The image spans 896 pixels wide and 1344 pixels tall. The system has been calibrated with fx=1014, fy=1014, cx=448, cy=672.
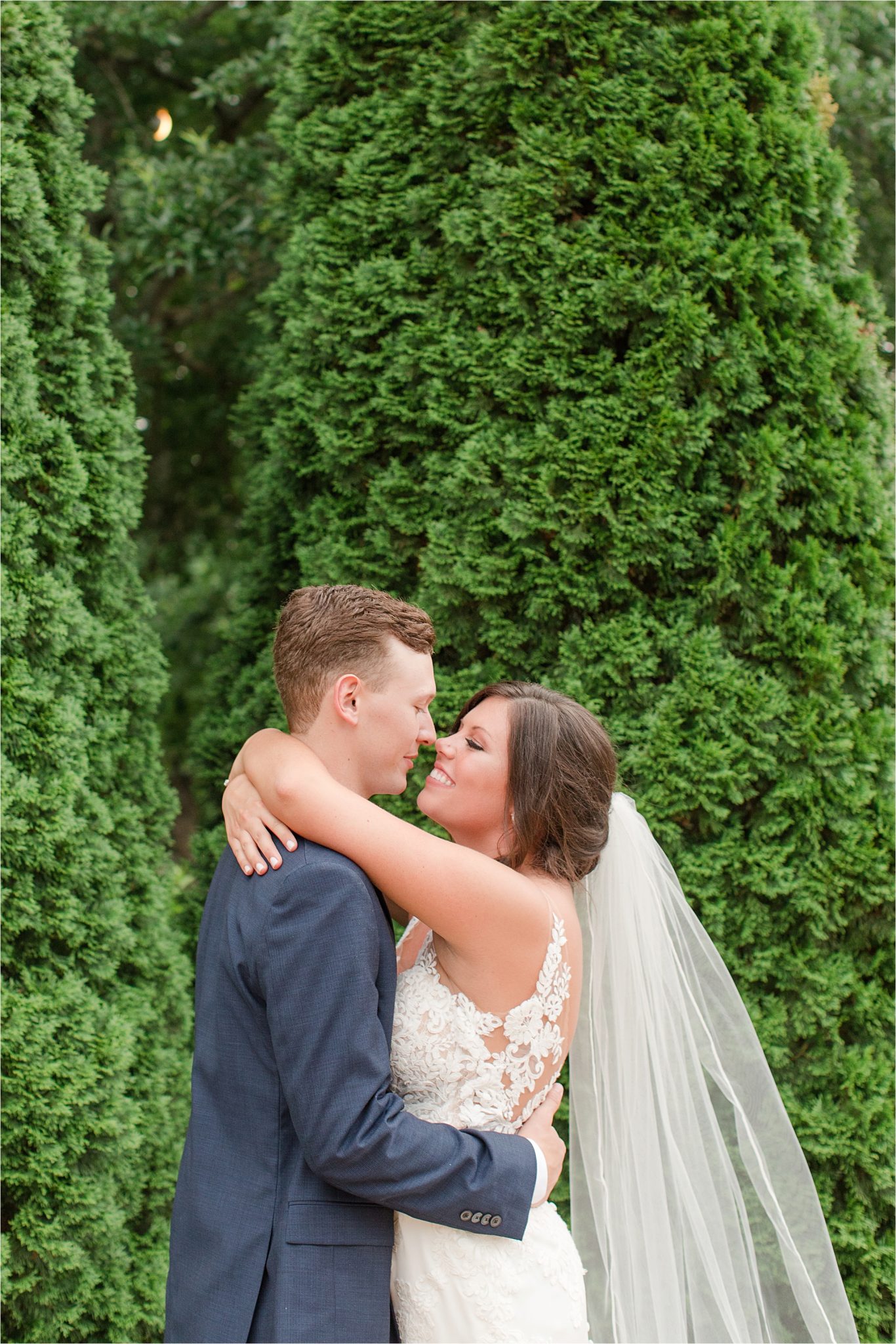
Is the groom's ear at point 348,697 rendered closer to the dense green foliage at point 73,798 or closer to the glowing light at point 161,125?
the dense green foliage at point 73,798

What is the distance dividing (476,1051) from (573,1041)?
746 mm

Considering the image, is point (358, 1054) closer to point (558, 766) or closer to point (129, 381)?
point (558, 766)

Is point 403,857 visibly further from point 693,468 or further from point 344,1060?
point 693,468

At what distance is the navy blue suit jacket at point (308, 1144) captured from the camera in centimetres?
196

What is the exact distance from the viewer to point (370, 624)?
233cm

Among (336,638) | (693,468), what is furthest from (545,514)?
(336,638)

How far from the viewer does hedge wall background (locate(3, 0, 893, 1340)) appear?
136 inches

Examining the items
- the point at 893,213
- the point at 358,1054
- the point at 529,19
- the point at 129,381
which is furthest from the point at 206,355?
the point at 358,1054

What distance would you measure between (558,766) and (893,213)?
20.4 ft

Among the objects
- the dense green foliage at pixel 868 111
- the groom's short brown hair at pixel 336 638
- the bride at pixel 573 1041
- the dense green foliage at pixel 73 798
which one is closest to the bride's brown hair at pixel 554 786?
the bride at pixel 573 1041

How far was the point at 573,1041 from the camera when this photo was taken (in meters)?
2.96

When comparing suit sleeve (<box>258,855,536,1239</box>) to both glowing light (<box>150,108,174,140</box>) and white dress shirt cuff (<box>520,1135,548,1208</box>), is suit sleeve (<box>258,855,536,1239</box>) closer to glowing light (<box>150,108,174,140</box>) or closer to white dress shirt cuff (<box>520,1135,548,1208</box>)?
white dress shirt cuff (<box>520,1135,548,1208</box>)

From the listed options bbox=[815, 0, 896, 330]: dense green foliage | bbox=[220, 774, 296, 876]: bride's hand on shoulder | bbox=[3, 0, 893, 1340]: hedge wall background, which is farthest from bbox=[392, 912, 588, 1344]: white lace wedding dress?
bbox=[815, 0, 896, 330]: dense green foliage

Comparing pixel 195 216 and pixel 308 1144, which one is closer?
pixel 308 1144
